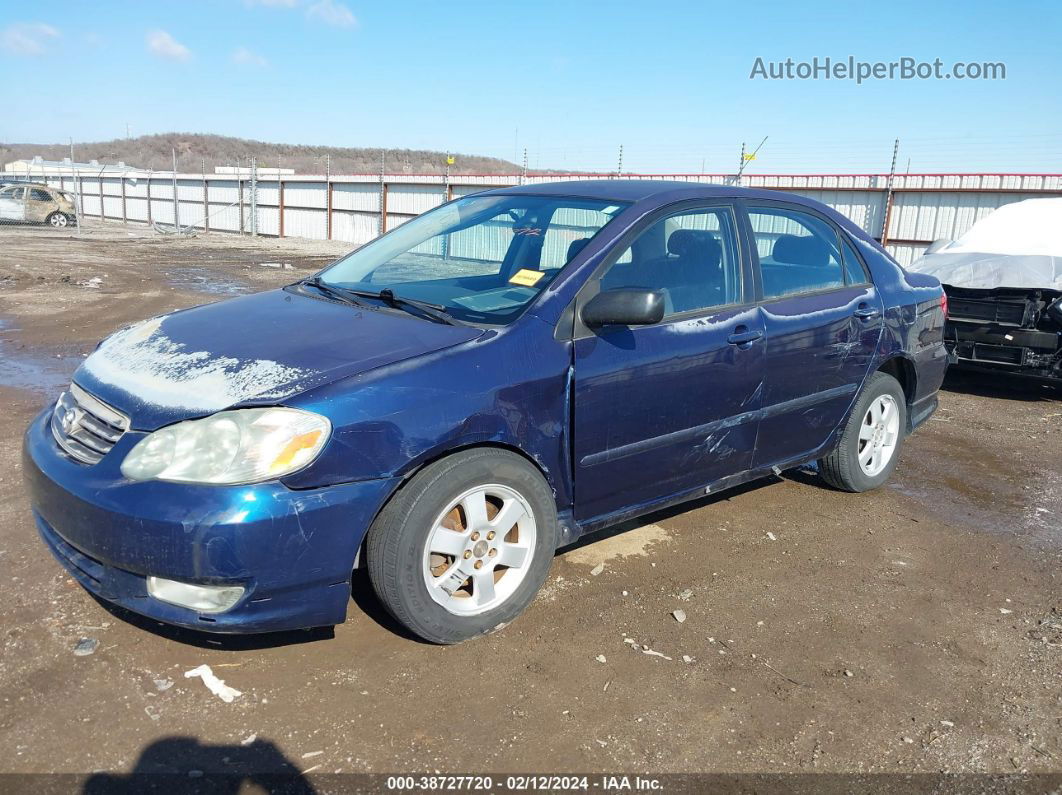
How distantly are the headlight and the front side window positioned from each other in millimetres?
1412

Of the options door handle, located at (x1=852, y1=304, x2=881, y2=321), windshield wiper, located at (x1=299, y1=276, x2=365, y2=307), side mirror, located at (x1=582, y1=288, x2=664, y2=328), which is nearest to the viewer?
side mirror, located at (x1=582, y1=288, x2=664, y2=328)

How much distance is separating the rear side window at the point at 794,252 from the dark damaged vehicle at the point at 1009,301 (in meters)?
3.49

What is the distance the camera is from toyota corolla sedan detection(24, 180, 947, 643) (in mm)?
2684

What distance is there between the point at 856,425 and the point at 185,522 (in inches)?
143

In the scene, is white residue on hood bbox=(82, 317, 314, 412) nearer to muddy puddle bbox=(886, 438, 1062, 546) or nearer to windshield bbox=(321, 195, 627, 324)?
windshield bbox=(321, 195, 627, 324)

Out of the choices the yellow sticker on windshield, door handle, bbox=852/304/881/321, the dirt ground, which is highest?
the yellow sticker on windshield

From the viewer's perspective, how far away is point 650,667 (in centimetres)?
312

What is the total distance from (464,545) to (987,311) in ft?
20.7

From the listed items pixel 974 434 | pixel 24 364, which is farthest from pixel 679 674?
pixel 24 364

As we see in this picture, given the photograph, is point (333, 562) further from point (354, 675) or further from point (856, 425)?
point (856, 425)

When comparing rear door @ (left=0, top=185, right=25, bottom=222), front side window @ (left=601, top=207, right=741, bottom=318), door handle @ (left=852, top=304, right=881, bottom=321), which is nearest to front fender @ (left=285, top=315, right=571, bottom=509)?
front side window @ (left=601, top=207, right=741, bottom=318)

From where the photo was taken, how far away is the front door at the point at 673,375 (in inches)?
133

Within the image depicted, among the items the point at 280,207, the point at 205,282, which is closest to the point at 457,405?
the point at 205,282

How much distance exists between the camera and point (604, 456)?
342cm
